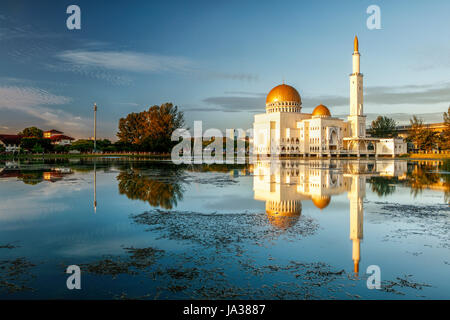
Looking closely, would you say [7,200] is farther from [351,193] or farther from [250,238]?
[351,193]

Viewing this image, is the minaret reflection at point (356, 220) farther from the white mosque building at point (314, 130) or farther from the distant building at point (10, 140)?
the distant building at point (10, 140)

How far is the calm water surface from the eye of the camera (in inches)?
181

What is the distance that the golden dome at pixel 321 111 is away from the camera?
2795 inches

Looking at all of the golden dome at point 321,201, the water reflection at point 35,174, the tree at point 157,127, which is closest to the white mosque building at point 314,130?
the tree at point 157,127

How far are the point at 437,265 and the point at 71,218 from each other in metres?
8.71

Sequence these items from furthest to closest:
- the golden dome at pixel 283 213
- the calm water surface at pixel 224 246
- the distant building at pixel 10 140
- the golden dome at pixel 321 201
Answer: the distant building at pixel 10 140
the golden dome at pixel 321 201
the golden dome at pixel 283 213
the calm water surface at pixel 224 246

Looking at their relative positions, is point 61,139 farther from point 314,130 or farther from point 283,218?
point 283,218

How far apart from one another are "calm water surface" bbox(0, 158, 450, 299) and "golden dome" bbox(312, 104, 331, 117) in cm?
6139

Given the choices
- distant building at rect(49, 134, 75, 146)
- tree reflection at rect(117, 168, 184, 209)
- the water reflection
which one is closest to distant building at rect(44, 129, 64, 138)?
distant building at rect(49, 134, 75, 146)

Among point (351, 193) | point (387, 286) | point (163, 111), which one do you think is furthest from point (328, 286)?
point (163, 111)

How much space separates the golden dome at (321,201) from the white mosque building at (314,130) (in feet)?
172

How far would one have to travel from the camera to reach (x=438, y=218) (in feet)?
30.0

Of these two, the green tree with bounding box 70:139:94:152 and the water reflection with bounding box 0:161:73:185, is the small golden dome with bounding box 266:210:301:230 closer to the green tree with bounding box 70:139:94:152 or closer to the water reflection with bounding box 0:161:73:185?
the water reflection with bounding box 0:161:73:185
